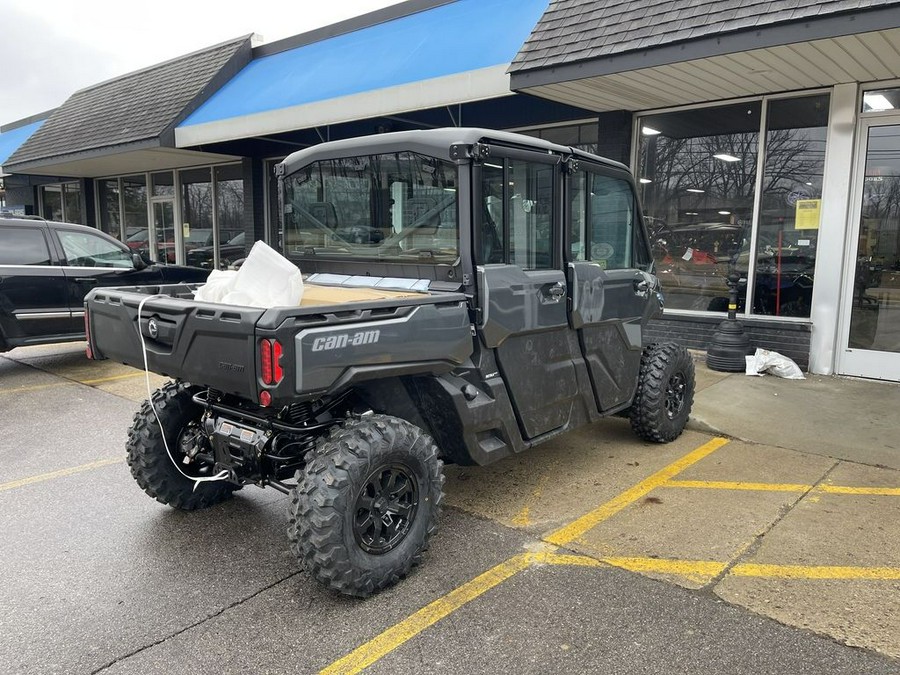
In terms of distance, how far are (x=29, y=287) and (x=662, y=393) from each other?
7187mm

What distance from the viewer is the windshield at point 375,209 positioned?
371 cm

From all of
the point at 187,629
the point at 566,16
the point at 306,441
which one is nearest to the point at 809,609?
the point at 306,441

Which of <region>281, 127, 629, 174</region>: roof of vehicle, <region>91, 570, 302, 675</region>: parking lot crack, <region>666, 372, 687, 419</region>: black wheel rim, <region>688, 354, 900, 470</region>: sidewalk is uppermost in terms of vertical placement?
<region>281, 127, 629, 174</region>: roof of vehicle

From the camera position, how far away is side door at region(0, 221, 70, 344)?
7.91 metres

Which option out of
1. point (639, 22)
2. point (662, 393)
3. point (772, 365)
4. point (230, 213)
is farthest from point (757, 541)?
point (230, 213)

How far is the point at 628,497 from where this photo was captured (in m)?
4.36

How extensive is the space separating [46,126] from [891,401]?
18.2 meters

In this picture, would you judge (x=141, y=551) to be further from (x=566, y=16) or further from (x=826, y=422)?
(x=566, y=16)

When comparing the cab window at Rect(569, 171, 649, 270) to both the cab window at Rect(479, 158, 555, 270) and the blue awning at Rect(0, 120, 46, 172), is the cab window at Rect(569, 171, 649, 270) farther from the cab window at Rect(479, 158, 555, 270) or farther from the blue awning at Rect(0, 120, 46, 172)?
the blue awning at Rect(0, 120, 46, 172)

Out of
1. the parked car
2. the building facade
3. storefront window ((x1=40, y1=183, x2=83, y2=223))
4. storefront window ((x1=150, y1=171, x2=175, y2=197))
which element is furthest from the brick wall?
storefront window ((x1=40, y1=183, x2=83, y2=223))

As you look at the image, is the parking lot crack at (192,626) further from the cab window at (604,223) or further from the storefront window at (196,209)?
the storefront window at (196,209)

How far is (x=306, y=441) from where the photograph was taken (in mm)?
3406

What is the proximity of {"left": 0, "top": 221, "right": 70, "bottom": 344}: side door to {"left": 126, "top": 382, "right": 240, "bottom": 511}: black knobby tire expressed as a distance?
5.10 metres

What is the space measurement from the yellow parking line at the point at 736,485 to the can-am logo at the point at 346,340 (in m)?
2.51
